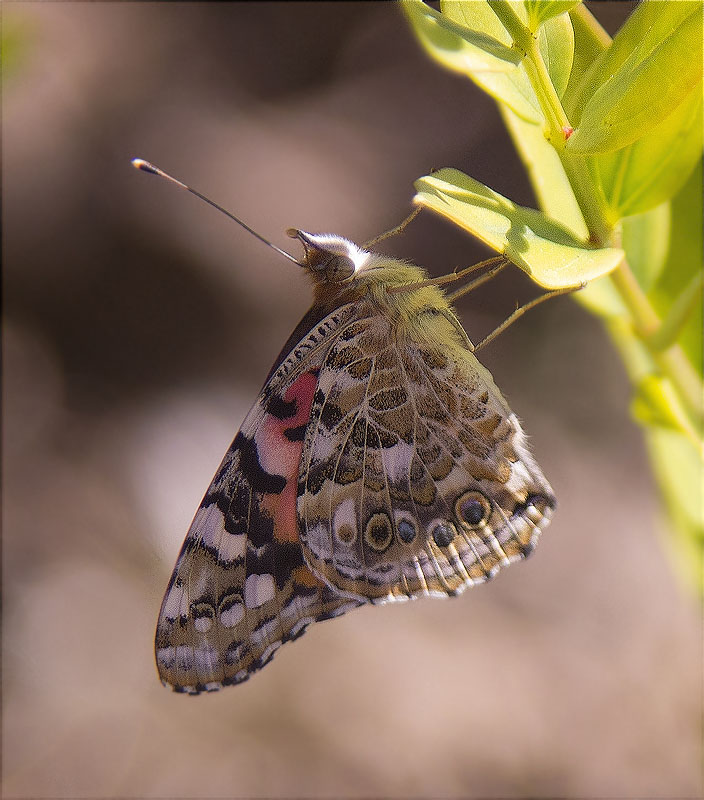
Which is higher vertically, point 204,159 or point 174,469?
point 204,159

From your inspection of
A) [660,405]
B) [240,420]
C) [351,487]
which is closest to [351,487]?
[351,487]

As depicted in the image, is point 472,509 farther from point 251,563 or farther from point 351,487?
point 251,563

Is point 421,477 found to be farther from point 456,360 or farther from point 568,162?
point 568,162

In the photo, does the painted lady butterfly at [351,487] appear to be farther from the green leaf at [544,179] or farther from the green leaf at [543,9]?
the green leaf at [543,9]

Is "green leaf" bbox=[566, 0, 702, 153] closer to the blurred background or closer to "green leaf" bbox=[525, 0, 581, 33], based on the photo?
"green leaf" bbox=[525, 0, 581, 33]

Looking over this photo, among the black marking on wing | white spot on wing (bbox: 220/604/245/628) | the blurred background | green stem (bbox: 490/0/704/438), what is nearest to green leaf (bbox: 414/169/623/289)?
green stem (bbox: 490/0/704/438)

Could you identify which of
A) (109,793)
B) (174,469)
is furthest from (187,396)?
(109,793)

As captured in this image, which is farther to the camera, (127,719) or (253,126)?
(253,126)
